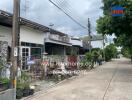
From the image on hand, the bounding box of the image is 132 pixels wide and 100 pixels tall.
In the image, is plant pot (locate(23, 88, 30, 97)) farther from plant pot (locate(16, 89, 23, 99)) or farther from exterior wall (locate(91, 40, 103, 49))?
exterior wall (locate(91, 40, 103, 49))

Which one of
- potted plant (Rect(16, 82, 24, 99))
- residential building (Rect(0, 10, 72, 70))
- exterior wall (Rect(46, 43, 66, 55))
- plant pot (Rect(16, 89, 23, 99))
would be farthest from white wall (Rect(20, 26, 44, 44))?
plant pot (Rect(16, 89, 23, 99))

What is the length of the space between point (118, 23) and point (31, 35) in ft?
31.2

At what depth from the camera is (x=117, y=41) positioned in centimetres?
3438

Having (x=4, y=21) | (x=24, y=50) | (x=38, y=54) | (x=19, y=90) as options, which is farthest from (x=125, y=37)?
(x=19, y=90)

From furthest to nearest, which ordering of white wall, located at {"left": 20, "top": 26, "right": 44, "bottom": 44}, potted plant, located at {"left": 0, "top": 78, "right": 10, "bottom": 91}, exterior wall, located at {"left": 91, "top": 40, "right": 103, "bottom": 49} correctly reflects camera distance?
1. exterior wall, located at {"left": 91, "top": 40, "right": 103, "bottom": 49}
2. white wall, located at {"left": 20, "top": 26, "right": 44, "bottom": 44}
3. potted plant, located at {"left": 0, "top": 78, "right": 10, "bottom": 91}

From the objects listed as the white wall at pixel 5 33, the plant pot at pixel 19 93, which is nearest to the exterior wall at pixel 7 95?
the plant pot at pixel 19 93

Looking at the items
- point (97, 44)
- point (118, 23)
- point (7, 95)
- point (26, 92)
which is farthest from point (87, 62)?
point (97, 44)

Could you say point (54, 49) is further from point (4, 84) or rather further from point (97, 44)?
point (97, 44)

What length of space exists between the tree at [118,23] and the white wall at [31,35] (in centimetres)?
736

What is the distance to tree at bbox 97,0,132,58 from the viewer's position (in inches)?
1034

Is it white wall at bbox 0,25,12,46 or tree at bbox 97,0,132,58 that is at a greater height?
tree at bbox 97,0,132,58

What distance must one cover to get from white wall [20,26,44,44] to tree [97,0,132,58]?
7364 millimetres

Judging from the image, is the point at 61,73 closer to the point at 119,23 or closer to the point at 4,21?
the point at 4,21

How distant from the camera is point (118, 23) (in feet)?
91.7
